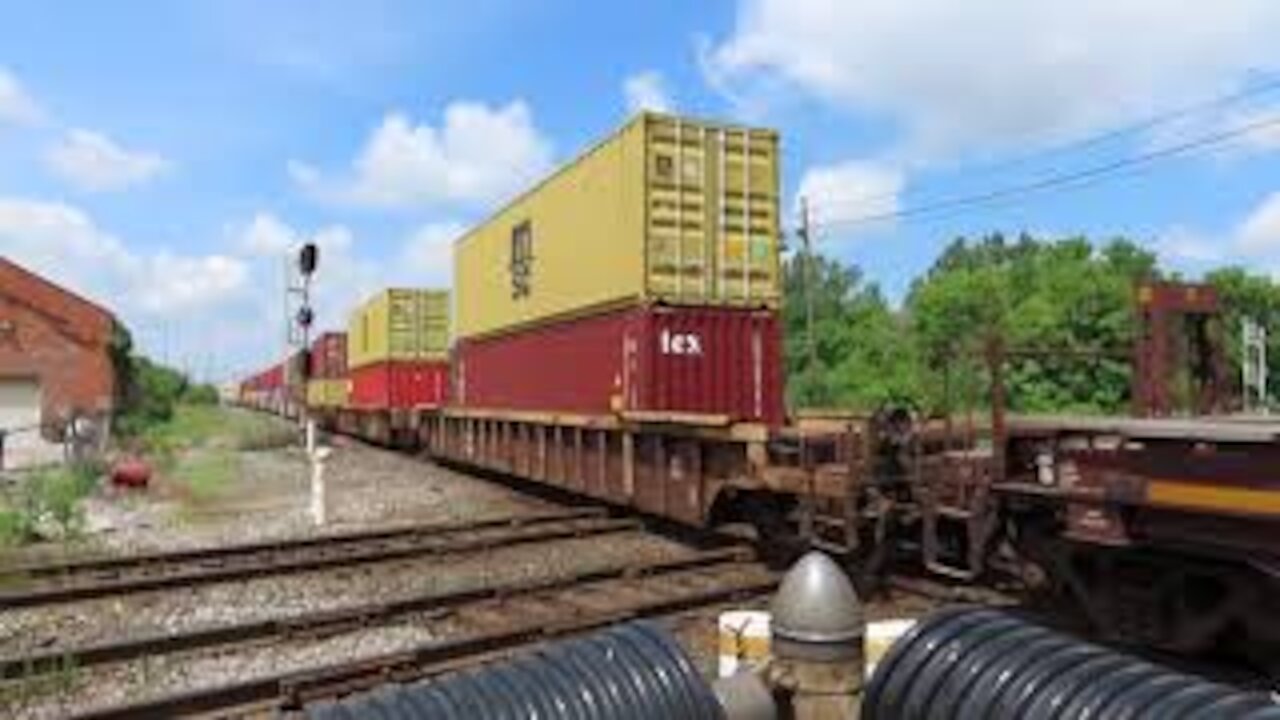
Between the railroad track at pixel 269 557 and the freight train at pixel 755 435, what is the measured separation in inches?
45.5

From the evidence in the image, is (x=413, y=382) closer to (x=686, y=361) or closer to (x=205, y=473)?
(x=205, y=473)

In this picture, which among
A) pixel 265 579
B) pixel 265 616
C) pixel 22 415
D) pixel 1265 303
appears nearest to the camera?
pixel 265 616

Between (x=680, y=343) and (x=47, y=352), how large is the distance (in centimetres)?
3496

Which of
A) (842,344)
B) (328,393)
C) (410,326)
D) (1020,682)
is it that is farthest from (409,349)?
(842,344)

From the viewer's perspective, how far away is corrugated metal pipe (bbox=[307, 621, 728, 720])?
15.1 ft

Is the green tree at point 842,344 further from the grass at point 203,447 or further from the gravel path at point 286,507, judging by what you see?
the gravel path at point 286,507

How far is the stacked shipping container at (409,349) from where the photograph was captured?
36406 mm

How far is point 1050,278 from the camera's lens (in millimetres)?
74812

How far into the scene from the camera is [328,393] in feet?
176

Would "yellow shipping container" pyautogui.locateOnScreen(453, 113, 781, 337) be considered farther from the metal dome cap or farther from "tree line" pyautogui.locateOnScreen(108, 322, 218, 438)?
"tree line" pyautogui.locateOnScreen(108, 322, 218, 438)

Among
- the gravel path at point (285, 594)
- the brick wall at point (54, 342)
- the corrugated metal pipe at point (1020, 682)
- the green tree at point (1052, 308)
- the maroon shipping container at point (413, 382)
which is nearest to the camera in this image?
the corrugated metal pipe at point (1020, 682)

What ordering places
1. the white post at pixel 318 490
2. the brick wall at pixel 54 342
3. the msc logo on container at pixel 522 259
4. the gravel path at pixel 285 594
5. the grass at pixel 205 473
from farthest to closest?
1. the brick wall at pixel 54 342
2. the grass at pixel 205 473
3. the msc logo on container at pixel 522 259
4. the white post at pixel 318 490
5. the gravel path at pixel 285 594

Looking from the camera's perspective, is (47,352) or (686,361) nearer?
(686,361)

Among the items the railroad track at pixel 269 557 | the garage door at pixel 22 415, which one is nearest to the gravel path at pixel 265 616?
the railroad track at pixel 269 557
